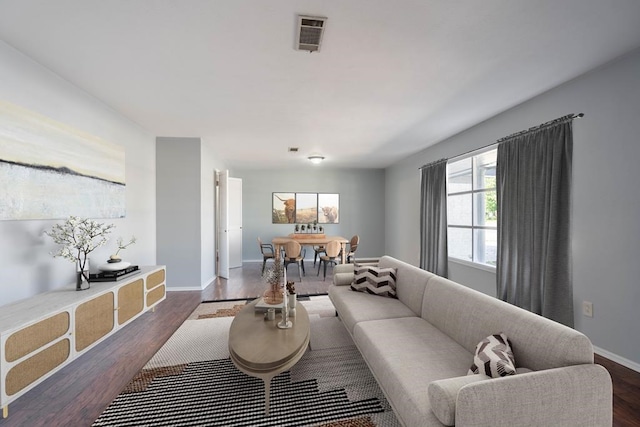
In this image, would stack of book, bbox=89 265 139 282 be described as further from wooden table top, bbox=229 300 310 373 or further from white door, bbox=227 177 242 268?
white door, bbox=227 177 242 268

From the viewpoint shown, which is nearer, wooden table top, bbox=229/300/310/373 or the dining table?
wooden table top, bbox=229/300/310/373

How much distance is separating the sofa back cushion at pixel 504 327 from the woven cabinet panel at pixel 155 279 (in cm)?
309

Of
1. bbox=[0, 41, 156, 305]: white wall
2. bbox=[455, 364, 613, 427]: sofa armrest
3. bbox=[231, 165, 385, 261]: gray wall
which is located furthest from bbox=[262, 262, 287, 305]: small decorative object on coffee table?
bbox=[231, 165, 385, 261]: gray wall

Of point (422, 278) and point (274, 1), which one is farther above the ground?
point (274, 1)

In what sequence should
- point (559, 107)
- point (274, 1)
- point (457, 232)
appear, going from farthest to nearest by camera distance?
point (457, 232) → point (559, 107) → point (274, 1)

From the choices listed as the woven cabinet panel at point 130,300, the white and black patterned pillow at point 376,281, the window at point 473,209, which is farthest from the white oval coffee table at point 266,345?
the window at point 473,209

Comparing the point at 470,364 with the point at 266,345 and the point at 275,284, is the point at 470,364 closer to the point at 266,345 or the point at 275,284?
the point at 266,345

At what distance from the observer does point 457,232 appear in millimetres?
4547

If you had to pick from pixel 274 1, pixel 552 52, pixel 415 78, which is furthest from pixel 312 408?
pixel 552 52

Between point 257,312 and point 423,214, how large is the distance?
397cm

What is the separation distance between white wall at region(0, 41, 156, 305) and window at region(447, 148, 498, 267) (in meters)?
4.93

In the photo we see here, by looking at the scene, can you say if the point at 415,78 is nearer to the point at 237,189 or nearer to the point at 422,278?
the point at 422,278

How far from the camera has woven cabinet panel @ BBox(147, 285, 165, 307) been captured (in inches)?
126

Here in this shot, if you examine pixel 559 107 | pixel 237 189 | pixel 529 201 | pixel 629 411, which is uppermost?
pixel 559 107
